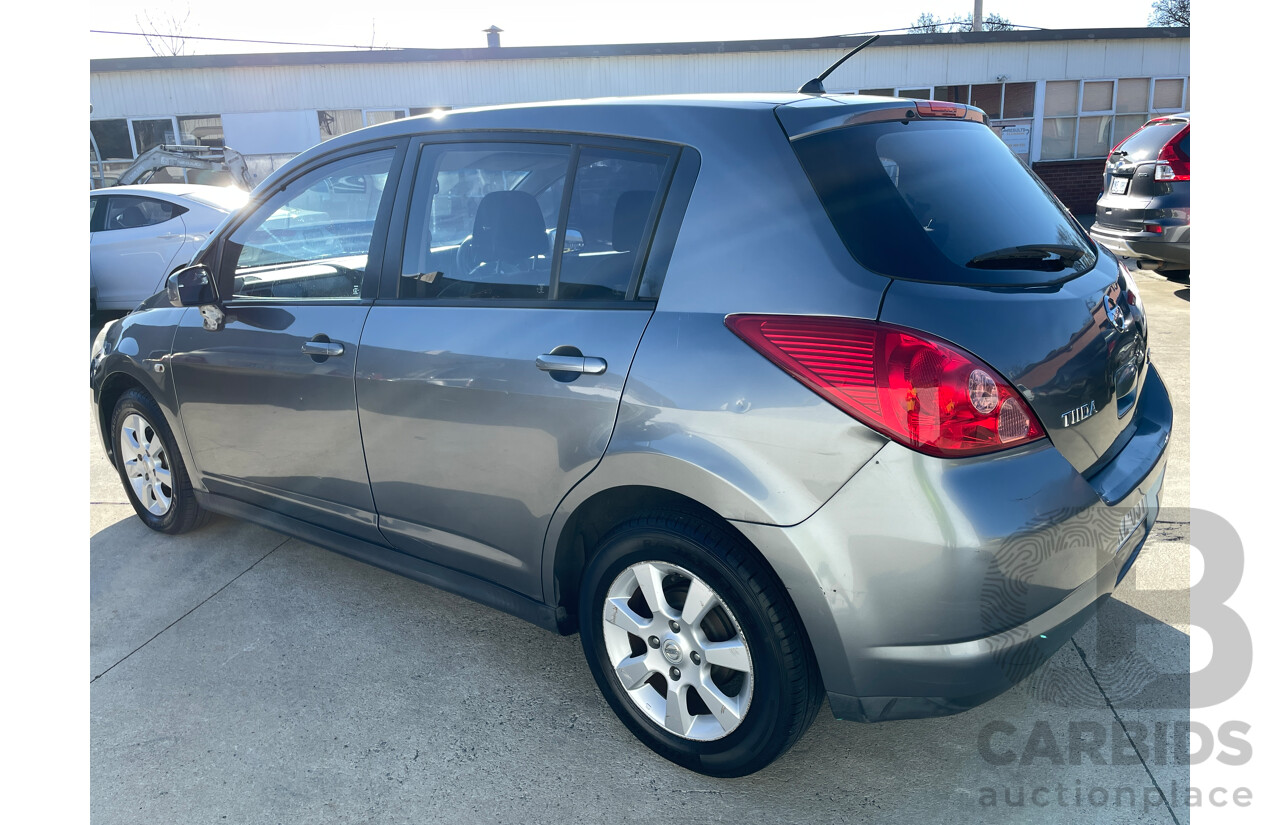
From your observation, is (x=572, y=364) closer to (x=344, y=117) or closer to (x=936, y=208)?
(x=936, y=208)

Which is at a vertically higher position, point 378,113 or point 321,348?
point 378,113

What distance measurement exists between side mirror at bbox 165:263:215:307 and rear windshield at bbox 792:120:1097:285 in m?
2.42

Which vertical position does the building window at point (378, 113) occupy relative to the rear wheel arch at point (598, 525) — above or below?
above

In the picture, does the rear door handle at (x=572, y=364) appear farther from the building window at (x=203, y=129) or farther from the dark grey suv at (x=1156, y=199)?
the building window at (x=203, y=129)

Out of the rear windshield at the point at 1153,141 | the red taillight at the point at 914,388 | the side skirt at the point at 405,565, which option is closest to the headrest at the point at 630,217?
the red taillight at the point at 914,388

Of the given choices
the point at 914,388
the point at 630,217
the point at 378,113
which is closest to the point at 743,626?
the point at 914,388

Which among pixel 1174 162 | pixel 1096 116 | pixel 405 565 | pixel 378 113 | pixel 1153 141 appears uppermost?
pixel 1096 116

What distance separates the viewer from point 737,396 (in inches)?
81.7

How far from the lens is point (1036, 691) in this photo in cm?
272

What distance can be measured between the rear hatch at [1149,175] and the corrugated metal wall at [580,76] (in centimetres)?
1001

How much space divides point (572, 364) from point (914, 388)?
899 mm

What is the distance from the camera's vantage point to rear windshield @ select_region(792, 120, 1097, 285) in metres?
2.05

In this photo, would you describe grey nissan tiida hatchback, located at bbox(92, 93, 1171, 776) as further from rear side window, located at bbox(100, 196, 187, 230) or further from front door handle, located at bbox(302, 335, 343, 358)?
rear side window, located at bbox(100, 196, 187, 230)

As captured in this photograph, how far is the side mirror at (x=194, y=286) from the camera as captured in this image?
340cm
